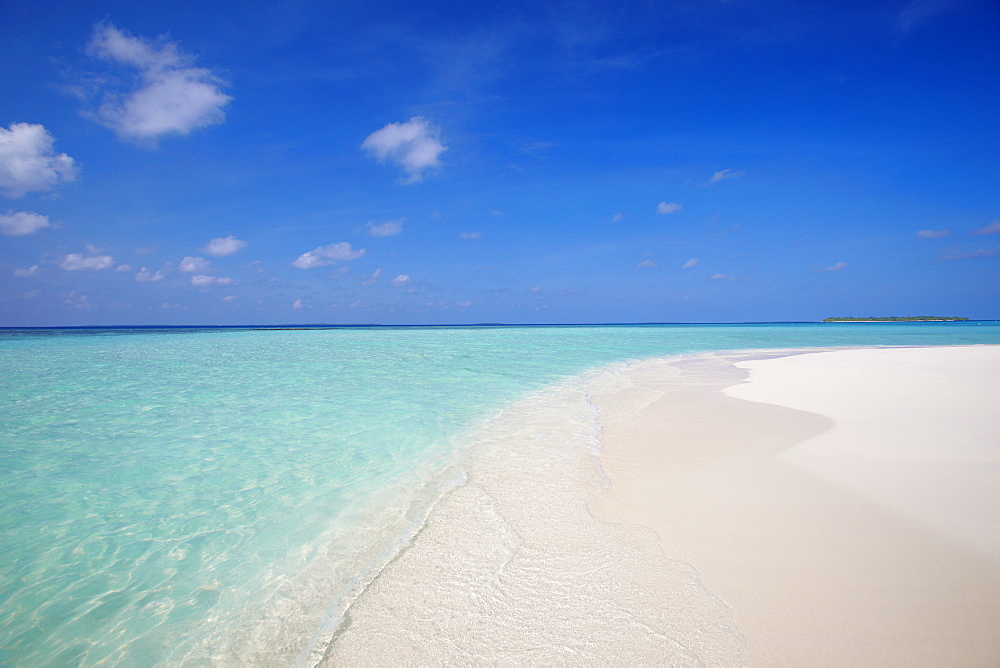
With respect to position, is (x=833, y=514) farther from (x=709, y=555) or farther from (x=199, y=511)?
(x=199, y=511)

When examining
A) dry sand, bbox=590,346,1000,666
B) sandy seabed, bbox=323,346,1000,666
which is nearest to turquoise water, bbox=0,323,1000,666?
sandy seabed, bbox=323,346,1000,666

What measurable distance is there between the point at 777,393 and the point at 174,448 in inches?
427

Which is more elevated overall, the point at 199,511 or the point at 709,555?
the point at 709,555

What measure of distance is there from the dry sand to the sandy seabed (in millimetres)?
14

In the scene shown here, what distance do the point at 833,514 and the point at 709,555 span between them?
136 centimetres

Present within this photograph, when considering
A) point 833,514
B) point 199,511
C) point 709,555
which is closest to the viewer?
point 709,555

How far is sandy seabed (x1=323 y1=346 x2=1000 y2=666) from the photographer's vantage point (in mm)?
2209

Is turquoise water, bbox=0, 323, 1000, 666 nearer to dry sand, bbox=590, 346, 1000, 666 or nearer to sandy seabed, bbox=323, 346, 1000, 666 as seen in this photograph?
sandy seabed, bbox=323, 346, 1000, 666

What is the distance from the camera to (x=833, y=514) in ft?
11.6

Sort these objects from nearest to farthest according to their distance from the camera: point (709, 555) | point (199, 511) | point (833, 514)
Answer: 1. point (709, 555)
2. point (833, 514)
3. point (199, 511)

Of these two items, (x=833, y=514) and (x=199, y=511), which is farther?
(x=199, y=511)

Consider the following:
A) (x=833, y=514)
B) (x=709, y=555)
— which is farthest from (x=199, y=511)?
(x=833, y=514)

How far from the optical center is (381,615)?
2.53 meters

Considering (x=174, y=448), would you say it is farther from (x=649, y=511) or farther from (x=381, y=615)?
(x=649, y=511)
